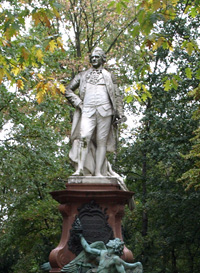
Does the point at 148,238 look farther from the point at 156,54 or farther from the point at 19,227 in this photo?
the point at 156,54

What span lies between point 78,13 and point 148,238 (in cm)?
962

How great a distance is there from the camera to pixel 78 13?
78.8 ft

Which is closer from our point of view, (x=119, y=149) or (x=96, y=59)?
(x=96, y=59)

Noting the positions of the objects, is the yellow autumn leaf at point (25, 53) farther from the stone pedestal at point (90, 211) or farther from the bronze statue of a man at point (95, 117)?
the stone pedestal at point (90, 211)

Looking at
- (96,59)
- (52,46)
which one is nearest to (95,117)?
(96,59)

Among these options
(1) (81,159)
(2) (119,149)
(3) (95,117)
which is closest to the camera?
(1) (81,159)

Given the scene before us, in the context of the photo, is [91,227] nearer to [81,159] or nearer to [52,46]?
[81,159]

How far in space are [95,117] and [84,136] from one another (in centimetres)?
45

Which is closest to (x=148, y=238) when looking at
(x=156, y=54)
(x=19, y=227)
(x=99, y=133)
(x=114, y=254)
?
(x=19, y=227)

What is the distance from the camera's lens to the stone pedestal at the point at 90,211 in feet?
32.0

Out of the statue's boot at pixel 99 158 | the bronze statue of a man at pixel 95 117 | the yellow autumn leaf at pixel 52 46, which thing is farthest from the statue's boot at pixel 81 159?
the yellow autumn leaf at pixel 52 46

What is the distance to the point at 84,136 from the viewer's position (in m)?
10.7

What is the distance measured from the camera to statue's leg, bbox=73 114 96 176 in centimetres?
1058

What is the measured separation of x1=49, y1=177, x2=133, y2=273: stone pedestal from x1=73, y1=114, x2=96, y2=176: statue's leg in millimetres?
567
